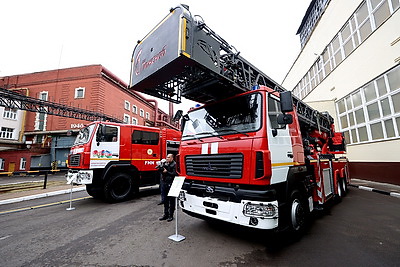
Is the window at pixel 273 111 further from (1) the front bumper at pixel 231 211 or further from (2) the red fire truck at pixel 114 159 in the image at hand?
(2) the red fire truck at pixel 114 159

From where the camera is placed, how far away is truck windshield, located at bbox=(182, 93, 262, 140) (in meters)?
3.21

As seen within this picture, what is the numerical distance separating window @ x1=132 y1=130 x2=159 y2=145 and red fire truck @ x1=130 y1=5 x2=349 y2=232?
3306 millimetres

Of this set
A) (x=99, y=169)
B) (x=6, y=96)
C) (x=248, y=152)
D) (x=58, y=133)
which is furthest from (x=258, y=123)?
(x=58, y=133)

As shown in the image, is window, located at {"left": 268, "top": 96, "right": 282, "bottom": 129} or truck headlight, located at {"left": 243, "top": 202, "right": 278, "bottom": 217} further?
window, located at {"left": 268, "top": 96, "right": 282, "bottom": 129}

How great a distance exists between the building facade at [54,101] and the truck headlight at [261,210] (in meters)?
18.6

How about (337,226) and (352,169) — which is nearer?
(337,226)

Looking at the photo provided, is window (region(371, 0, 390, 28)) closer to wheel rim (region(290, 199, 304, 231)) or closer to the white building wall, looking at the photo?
the white building wall

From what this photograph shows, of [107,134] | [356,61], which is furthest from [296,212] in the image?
[356,61]

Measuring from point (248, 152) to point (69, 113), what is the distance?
60.8 feet

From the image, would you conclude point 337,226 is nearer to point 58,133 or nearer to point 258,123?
point 258,123

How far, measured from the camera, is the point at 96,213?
5.07 metres

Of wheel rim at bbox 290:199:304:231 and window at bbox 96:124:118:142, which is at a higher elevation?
window at bbox 96:124:118:142

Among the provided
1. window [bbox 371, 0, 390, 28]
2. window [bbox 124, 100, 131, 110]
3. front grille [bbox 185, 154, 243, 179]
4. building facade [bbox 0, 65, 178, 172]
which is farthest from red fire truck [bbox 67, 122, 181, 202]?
window [bbox 124, 100, 131, 110]

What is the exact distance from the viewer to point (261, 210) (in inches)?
102
